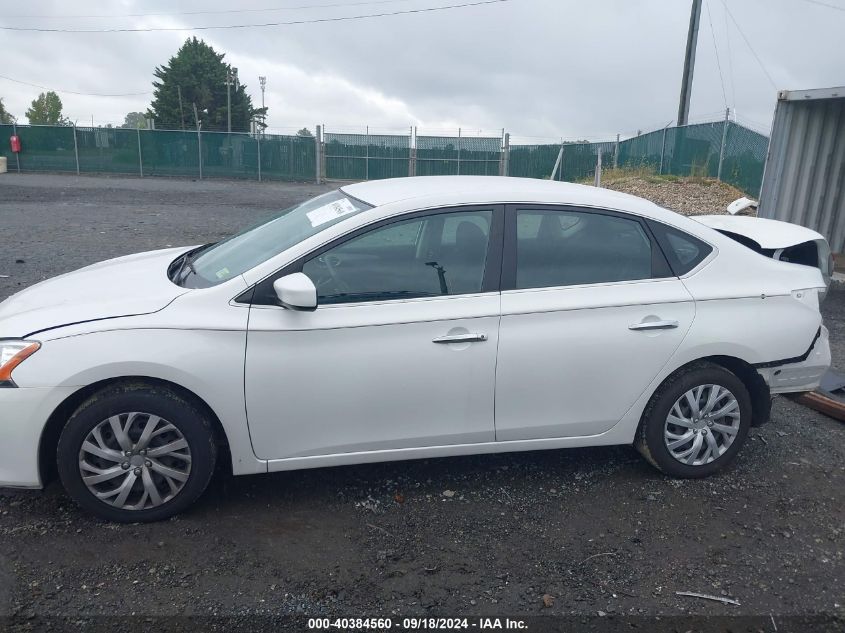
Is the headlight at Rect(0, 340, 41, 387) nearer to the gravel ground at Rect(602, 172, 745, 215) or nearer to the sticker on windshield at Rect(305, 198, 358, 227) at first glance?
the sticker on windshield at Rect(305, 198, 358, 227)

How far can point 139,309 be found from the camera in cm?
346

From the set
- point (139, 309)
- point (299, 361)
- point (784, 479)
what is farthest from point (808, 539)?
point (139, 309)

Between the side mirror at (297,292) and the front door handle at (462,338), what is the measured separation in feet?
2.12

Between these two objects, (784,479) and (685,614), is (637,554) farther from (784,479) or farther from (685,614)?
(784,479)

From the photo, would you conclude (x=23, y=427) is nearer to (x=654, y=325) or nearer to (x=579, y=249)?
(x=579, y=249)

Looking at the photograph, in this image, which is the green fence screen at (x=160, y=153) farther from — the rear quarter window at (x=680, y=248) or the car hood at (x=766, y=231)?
the rear quarter window at (x=680, y=248)

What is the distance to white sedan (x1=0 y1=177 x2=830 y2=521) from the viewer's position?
3.38 metres

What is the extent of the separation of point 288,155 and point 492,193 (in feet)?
100

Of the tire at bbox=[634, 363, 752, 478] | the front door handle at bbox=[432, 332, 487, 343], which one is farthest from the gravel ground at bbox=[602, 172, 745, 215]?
the front door handle at bbox=[432, 332, 487, 343]

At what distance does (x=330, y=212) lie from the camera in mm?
4020

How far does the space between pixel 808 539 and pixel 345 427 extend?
237 centimetres

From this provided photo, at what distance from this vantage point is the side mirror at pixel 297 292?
3.38 m

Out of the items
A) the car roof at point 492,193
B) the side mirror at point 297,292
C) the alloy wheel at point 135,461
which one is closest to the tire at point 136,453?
the alloy wheel at point 135,461

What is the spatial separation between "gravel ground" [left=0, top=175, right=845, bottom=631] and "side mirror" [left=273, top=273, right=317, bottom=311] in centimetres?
111
